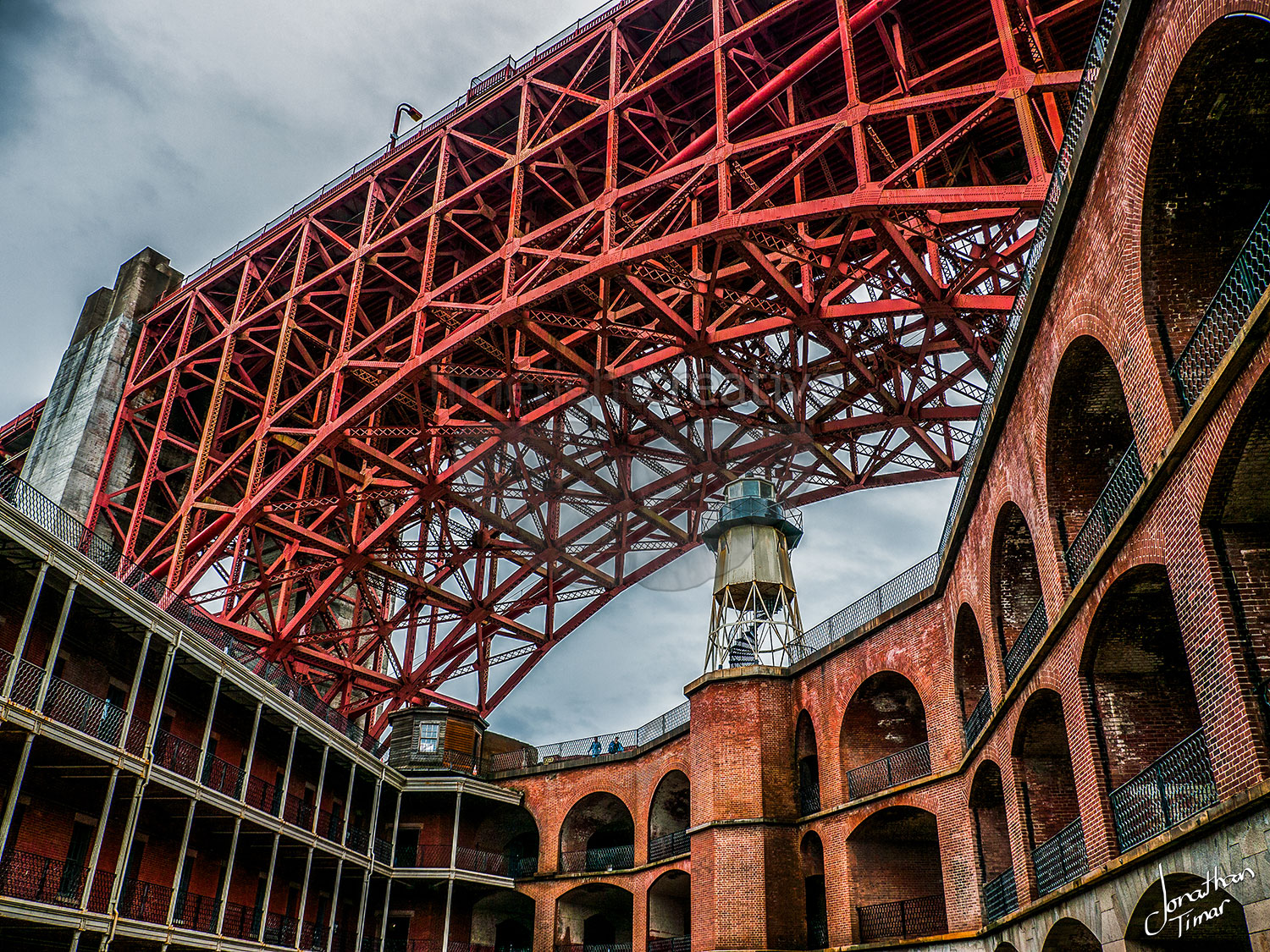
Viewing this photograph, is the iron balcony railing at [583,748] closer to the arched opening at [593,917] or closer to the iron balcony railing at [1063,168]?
the arched opening at [593,917]

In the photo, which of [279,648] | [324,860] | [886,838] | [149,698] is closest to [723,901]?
[886,838]

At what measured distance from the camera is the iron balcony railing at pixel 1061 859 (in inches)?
582

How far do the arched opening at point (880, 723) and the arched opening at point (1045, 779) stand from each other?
6384mm

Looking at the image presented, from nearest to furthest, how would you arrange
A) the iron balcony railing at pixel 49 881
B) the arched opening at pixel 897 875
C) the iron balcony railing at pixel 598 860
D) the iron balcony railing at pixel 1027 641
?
the iron balcony railing at pixel 1027 641 → the iron balcony railing at pixel 49 881 → the arched opening at pixel 897 875 → the iron balcony railing at pixel 598 860

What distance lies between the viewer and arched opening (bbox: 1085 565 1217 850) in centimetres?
1223

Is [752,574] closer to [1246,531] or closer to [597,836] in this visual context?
[597,836]

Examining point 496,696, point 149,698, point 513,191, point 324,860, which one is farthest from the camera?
point 496,696

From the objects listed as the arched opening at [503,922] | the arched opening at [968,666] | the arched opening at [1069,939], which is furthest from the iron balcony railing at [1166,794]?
the arched opening at [503,922]

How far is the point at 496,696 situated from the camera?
35.7 meters

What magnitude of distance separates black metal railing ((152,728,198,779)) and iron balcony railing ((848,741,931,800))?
13.8m

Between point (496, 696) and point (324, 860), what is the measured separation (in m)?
9.42

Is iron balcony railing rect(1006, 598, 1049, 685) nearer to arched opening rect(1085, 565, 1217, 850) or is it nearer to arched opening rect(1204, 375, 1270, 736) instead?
arched opening rect(1085, 565, 1217, 850)

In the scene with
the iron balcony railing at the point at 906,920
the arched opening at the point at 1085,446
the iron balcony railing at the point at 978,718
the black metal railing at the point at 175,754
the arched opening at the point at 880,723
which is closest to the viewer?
the arched opening at the point at 1085,446

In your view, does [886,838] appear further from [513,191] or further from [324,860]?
[513,191]
